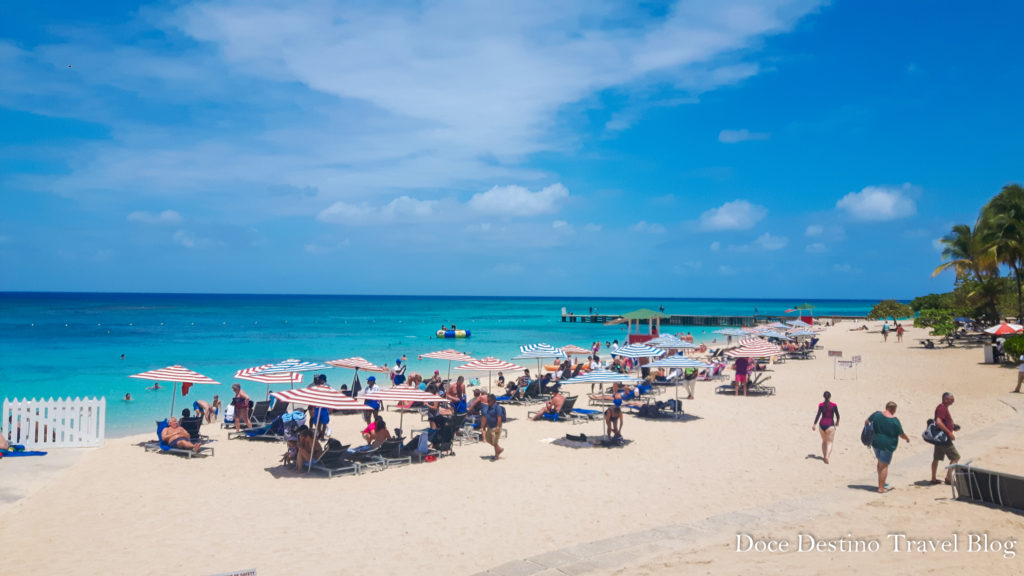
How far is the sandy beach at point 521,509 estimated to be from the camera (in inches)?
265

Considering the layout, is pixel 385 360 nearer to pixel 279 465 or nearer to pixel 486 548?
pixel 279 465

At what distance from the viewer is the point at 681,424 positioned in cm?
1504

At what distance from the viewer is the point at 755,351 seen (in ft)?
65.3

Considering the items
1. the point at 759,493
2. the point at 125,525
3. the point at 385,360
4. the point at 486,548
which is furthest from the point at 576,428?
the point at 385,360

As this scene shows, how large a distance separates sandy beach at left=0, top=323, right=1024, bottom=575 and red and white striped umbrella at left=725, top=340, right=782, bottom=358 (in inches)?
212

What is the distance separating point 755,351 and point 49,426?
18.0m

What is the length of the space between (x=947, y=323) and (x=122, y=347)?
51.0 meters

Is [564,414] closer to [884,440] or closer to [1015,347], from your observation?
[884,440]

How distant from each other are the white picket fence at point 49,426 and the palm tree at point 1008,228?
120ft

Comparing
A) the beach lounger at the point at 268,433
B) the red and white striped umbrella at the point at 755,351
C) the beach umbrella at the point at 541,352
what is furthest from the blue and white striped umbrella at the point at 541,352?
the beach lounger at the point at 268,433

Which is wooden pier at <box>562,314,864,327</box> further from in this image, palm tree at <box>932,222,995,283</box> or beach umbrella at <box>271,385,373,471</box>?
beach umbrella at <box>271,385,373,471</box>

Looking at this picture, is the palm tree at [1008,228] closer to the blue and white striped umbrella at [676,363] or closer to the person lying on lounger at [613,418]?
the blue and white striped umbrella at [676,363]

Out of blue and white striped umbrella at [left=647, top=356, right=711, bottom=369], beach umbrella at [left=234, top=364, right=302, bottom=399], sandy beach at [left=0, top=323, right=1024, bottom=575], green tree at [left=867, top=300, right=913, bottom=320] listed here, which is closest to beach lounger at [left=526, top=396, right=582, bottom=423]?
sandy beach at [left=0, top=323, right=1024, bottom=575]

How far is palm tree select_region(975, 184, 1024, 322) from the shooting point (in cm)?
3052
